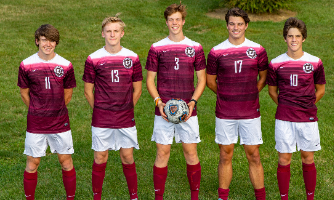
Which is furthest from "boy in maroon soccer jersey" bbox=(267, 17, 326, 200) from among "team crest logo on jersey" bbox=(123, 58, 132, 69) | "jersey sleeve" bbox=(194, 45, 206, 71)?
"team crest logo on jersey" bbox=(123, 58, 132, 69)

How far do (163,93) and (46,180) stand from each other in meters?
3.26

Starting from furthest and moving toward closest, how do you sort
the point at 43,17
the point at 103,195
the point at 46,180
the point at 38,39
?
the point at 43,17 → the point at 46,180 → the point at 103,195 → the point at 38,39

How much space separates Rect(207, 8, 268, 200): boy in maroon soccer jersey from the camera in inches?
251

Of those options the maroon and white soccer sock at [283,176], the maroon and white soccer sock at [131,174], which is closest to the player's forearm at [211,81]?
the maroon and white soccer sock at [283,176]

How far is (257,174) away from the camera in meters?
6.62

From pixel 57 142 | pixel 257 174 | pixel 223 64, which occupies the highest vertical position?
pixel 223 64

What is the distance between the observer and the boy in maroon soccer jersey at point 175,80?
6.41 m

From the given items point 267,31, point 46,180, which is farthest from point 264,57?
point 267,31

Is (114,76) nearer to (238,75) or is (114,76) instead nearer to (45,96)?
(45,96)

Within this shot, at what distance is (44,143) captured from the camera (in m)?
6.55

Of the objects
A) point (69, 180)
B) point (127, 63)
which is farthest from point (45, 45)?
point (69, 180)

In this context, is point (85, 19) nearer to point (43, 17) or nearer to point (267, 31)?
point (43, 17)

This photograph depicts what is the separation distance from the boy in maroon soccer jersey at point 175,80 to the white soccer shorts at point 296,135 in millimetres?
1289

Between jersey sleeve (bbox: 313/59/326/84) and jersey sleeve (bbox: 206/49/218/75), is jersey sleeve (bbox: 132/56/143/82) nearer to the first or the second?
jersey sleeve (bbox: 206/49/218/75)
